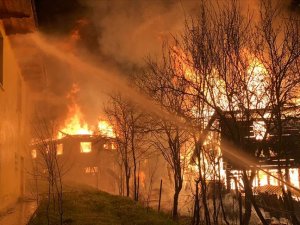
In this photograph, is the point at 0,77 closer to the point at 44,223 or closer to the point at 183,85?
the point at 44,223

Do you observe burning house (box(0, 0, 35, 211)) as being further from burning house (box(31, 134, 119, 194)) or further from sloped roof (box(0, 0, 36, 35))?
burning house (box(31, 134, 119, 194))

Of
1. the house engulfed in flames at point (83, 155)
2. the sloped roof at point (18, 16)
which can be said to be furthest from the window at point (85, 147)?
the sloped roof at point (18, 16)

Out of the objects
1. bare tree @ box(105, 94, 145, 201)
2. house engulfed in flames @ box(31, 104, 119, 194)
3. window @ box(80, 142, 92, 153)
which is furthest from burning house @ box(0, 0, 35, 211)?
window @ box(80, 142, 92, 153)

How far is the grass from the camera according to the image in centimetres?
1257

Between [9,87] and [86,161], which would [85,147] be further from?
[9,87]

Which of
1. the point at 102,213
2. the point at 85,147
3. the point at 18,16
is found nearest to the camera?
the point at 18,16

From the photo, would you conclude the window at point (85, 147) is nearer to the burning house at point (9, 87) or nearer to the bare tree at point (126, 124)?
the bare tree at point (126, 124)

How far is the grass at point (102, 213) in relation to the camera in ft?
41.2

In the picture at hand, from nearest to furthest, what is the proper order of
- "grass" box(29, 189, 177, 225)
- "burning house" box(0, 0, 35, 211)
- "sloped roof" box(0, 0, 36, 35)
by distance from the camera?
"sloped roof" box(0, 0, 36, 35) → "burning house" box(0, 0, 35, 211) → "grass" box(29, 189, 177, 225)

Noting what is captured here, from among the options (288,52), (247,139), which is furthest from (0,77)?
(288,52)

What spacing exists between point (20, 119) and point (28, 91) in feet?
16.7

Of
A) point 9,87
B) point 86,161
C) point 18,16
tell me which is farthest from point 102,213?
point 86,161

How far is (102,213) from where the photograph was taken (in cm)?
1436

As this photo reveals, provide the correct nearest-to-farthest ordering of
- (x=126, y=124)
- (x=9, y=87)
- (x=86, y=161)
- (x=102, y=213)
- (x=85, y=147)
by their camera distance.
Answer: (x=9, y=87), (x=102, y=213), (x=126, y=124), (x=86, y=161), (x=85, y=147)
